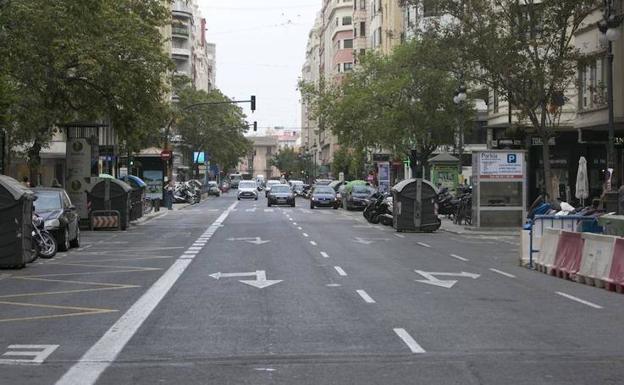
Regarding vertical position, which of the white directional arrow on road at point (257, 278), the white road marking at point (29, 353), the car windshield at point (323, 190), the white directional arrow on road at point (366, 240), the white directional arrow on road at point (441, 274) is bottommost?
the white directional arrow on road at point (366, 240)

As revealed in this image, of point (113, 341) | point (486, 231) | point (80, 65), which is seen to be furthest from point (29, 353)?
point (486, 231)

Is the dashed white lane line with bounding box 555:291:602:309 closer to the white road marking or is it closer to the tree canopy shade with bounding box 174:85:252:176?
the white road marking

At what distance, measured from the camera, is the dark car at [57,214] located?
22.3 m

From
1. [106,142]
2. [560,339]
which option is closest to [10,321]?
[560,339]

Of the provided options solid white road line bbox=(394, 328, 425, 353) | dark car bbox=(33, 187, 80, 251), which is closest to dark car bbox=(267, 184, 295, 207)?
dark car bbox=(33, 187, 80, 251)

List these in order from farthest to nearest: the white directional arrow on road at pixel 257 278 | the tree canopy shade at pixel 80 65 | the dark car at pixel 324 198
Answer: the dark car at pixel 324 198 < the tree canopy shade at pixel 80 65 < the white directional arrow on road at pixel 257 278

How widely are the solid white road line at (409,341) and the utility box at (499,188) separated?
889 inches

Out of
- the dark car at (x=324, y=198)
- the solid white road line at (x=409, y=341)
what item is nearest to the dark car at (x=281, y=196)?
the dark car at (x=324, y=198)

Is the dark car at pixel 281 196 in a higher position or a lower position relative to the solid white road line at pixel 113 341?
higher

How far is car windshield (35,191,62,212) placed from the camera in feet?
75.1

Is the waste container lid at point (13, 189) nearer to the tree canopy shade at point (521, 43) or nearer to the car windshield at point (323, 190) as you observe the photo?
the tree canopy shade at point (521, 43)

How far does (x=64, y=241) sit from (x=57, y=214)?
0.94 metres

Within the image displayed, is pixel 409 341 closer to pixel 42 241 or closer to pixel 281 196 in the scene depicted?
pixel 42 241

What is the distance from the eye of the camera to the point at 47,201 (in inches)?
914
